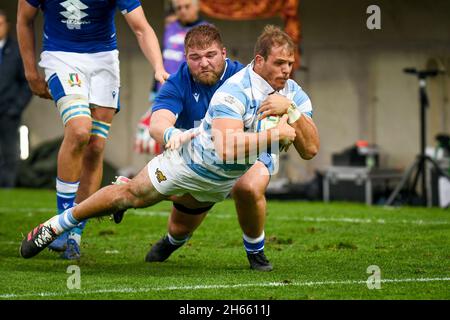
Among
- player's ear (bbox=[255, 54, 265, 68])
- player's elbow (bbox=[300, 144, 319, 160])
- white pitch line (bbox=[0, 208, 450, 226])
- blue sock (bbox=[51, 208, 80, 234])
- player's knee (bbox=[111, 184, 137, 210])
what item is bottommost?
white pitch line (bbox=[0, 208, 450, 226])

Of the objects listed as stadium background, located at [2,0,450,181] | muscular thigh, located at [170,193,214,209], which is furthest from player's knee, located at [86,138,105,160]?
stadium background, located at [2,0,450,181]

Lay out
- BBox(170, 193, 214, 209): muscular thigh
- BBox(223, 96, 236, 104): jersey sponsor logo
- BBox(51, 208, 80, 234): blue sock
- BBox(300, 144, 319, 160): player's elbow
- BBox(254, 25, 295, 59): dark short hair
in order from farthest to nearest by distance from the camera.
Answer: BBox(170, 193, 214, 209): muscular thigh → BBox(51, 208, 80, 234): blue sock → BBox(300, 144, 319, 160): player's elbow → BBox(254, 25, 295, 59): dark short hair → BBox(223, 96, 236, 104): jersey sponsor logo

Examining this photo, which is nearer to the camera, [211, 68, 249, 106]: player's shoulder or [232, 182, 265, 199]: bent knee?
[211, 68, 249, 106]: player's shoulder

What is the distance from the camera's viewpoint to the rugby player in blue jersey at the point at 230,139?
688cm

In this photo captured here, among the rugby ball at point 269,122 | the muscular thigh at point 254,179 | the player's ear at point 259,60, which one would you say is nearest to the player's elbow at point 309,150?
the rugby ball at point 269,122

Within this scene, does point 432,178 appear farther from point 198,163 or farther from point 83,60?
point 198,163

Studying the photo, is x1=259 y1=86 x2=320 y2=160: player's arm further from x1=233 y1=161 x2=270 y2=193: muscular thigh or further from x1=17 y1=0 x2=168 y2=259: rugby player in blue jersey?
x1=17 y1=0 x2=168 y2=259: rugby player in blue jersey

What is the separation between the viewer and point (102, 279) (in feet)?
23.8

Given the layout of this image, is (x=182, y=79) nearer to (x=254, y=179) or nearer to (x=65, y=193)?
(x=254, y=179)

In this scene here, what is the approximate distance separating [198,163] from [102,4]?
2.11 meters

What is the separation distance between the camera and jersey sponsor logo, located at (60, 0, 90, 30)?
8602 mm

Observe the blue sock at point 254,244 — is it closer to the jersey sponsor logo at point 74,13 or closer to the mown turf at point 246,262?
the mown turf at point 246,262

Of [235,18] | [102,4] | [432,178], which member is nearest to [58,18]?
[102,4]

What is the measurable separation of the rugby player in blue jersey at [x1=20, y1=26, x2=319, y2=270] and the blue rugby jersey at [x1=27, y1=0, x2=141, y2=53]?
1.39 metres
